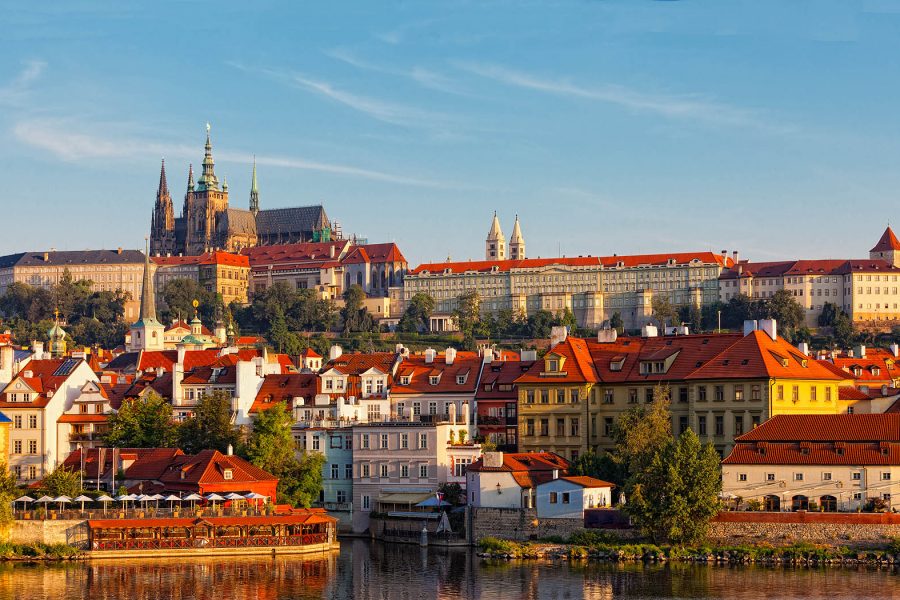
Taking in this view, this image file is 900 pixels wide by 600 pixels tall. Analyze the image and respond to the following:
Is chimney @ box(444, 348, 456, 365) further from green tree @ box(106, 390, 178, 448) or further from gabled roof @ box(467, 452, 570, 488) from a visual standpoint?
green tree @ box(106, 390, 178, 448)

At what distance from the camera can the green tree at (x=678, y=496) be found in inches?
2625

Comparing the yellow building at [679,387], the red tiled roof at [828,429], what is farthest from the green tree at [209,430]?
the red tiled roof at [828,429]

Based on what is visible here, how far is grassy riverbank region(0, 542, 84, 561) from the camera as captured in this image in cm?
6850

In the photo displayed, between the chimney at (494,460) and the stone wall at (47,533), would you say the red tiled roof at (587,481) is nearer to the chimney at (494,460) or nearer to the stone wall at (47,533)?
the chimney at (494,460)

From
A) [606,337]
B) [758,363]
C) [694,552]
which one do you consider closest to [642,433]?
[758,363]

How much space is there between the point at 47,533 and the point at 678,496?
26744 mm

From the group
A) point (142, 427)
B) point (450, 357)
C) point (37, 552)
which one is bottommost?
point (37, 552)

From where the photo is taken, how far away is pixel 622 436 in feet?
253

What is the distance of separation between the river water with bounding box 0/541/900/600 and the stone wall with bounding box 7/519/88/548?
2.39 m

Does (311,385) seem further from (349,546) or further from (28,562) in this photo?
(28,562)

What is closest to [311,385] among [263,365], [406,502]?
[263,365]

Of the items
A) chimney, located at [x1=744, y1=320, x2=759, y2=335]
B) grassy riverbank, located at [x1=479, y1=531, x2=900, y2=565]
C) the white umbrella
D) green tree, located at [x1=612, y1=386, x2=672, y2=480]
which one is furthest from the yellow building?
the white umbrella

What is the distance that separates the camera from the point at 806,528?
66.7 metres

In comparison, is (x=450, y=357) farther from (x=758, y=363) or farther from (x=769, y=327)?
(x=758, y=363)
